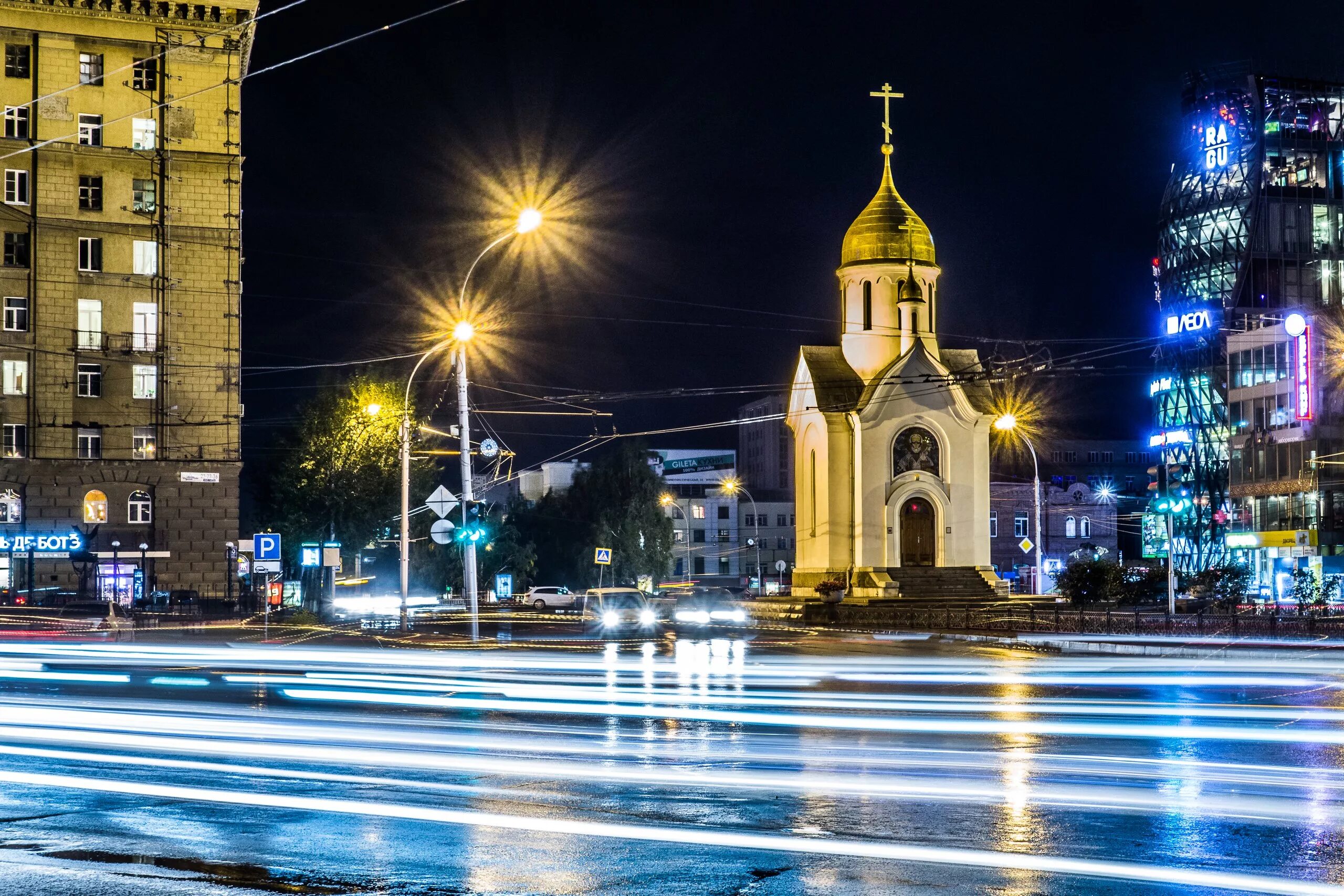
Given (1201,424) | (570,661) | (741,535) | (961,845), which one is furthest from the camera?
(741,535)

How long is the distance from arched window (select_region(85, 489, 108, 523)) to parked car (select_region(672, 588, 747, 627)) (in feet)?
68.5

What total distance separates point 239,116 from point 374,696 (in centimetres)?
4214

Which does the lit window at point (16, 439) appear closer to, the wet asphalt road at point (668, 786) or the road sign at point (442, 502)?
the road sign at point (442, 502)

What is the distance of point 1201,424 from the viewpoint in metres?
102

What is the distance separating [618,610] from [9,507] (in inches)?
983

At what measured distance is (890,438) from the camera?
57.8 meters

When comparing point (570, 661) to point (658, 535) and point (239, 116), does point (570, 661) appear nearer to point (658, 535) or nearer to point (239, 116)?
point (239, 116)

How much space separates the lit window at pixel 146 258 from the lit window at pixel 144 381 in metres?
3.39

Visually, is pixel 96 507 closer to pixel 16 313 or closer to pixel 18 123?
pixel 16 313

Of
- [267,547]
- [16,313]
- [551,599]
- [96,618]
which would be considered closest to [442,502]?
[267,547]

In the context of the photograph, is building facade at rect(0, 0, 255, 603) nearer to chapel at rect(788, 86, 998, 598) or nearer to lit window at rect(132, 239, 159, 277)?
lit window at rect(132, 239, 159, 277)

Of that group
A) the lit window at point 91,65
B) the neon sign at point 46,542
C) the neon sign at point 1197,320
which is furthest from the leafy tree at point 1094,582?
the neon sign at point 1197,320

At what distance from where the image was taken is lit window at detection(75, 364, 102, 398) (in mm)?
54469

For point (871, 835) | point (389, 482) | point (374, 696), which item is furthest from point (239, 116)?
point (871, 835)
